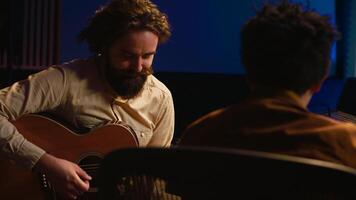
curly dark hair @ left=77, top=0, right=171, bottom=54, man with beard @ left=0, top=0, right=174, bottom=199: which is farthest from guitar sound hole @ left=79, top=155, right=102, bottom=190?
curly dark hair @ left=77, top=0, right=171, bottom=54

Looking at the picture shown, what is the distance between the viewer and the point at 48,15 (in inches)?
140

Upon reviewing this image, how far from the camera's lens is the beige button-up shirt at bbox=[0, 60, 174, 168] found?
6.05ft

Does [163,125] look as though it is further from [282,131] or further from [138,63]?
[282,131]

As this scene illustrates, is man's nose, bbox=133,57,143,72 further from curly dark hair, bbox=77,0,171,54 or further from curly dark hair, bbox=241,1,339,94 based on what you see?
curly dark hair, bbox=241,1,339,94

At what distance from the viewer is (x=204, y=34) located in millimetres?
3713

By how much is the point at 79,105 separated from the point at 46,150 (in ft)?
0.65

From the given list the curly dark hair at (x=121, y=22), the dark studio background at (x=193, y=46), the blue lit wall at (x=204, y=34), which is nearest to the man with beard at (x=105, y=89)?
the curly dark hair at (x=121, y=22)

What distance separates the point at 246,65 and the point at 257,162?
0.36 meters

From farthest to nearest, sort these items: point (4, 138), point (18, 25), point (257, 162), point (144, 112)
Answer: point (18, 25)
point (144, 112)
point (4, 138)
point (257, 162)

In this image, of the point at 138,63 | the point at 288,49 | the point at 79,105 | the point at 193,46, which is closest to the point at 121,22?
the point at 138,63

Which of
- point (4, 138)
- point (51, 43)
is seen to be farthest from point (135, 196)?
point (51, 43)

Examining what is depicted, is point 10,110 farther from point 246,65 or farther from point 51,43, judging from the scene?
point 51,43

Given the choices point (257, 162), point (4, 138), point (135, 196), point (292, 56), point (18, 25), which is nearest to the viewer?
point (257, 162)

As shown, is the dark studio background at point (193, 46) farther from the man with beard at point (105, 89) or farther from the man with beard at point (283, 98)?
the man with beard at point (283, 98)
